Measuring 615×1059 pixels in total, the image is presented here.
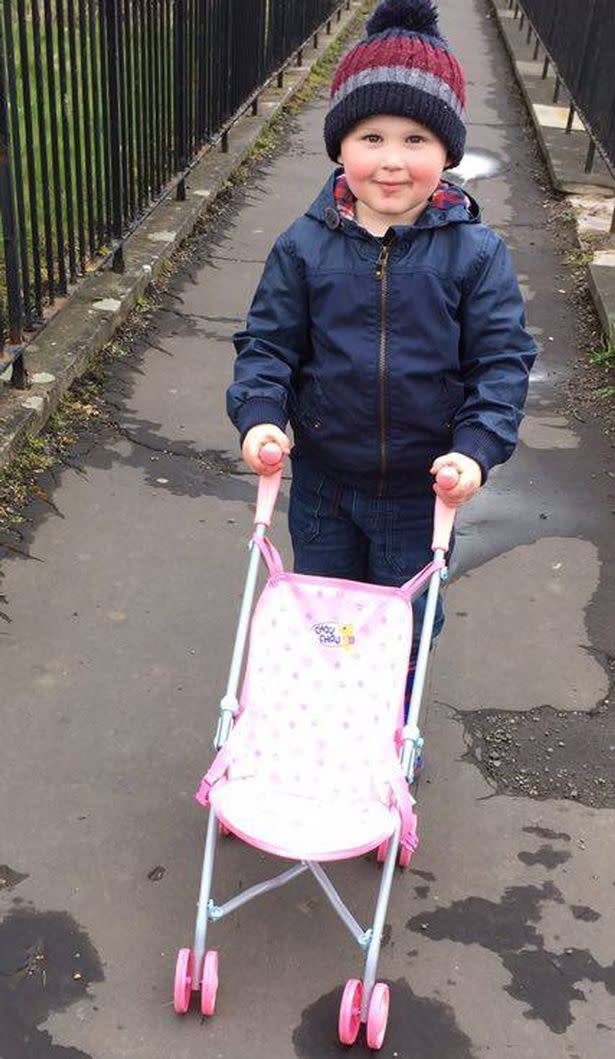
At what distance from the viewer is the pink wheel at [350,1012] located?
2.17 metres

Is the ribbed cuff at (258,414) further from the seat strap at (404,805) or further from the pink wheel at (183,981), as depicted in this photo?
the pink wheel at (183,981)

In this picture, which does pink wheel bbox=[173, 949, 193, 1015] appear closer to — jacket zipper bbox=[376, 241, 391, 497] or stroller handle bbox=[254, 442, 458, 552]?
stroller handle bbox=[254, 442, 458, 552]

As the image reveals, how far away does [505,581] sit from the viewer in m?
3.80

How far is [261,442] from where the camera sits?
2.29 m

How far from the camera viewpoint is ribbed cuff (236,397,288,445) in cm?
234

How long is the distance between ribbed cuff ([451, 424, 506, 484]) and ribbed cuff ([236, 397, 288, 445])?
37 cm

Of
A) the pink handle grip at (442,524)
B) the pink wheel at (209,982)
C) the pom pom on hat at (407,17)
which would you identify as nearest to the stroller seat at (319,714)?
the pink handle grip at (442,524)

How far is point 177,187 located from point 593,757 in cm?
518

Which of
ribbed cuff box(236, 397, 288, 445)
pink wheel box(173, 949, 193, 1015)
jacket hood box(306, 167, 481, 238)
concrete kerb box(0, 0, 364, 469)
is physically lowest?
concrete kerb box(0, 0, 364, 469)

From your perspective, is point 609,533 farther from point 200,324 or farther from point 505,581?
point 200,324

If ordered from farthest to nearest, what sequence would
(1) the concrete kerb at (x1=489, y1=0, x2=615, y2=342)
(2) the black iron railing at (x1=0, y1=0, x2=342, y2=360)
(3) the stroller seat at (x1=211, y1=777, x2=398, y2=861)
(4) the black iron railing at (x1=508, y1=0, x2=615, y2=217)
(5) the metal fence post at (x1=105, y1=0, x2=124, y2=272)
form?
(4) the black iron railing at (x1=508, y1=0, x2=615, y2=217)
(1) the concrete kerb at (x1=489, y1=0, x2=615, y2=342)
(5) the metal fence post at (x1=105, y1=0, x2=124, y2=272)
(2) the black iron railing at (x1=0, y1=0, x2=342, y2=360)
(3) the stroller seat at (x1=211, y1=777, x2=398, y2=861)

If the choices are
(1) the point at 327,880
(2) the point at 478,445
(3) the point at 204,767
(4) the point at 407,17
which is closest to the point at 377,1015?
(1) the point at 327,880

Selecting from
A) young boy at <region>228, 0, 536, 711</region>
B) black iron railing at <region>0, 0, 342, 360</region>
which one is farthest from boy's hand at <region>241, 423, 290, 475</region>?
black iron railing at <region>0, 0, 342, 360</region>

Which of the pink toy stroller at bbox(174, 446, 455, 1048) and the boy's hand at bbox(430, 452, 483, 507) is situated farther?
the boy's hand at bbox(430, 452, 483, 507)
